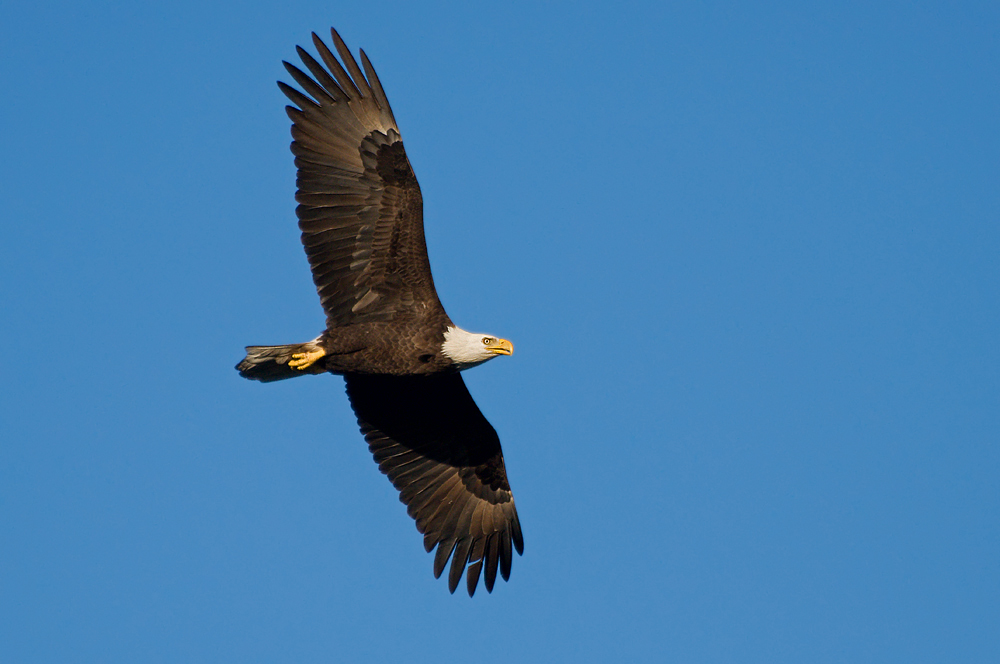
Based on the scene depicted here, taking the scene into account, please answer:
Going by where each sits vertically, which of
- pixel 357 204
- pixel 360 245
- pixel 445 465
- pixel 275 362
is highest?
pixel 357 204

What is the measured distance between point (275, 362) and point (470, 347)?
1.75m

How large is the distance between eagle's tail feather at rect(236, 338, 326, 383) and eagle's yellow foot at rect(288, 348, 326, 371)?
0.02 m

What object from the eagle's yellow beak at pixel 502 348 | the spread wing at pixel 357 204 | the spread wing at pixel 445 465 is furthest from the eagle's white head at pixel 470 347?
the spread wing at pixel 445 465

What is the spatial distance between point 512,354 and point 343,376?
6.49 feet

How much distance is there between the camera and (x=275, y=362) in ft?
36.4

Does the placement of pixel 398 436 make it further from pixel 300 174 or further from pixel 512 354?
pixel 300 174

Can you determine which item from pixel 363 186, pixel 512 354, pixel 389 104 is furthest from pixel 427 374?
pixel 389 104

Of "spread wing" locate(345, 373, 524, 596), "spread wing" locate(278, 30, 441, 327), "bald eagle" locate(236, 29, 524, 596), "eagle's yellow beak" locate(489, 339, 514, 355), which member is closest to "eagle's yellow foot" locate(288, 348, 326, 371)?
"bald eagle" locate(236, 29, 524, 596)

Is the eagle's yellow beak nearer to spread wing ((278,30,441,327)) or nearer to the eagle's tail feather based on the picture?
spread wing ((278,30,441,327))

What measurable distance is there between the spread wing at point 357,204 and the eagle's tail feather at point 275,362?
0.41 metres

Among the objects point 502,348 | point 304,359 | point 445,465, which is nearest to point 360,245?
point 304,359

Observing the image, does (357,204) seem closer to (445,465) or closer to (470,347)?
(470,347)

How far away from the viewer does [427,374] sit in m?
11.2

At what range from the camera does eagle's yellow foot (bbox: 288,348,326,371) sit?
11000 millimetres
